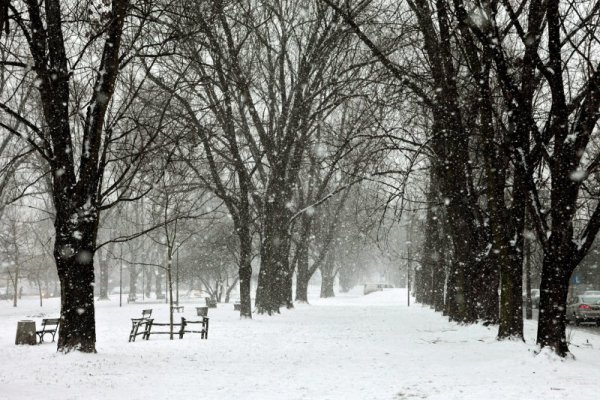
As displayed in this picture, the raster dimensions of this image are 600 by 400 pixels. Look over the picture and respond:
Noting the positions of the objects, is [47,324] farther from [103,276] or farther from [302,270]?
[103,276]

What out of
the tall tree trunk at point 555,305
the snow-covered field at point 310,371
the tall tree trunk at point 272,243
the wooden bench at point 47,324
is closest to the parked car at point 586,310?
the tall tree trunk at point 272,243

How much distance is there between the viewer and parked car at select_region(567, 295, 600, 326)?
26.5m

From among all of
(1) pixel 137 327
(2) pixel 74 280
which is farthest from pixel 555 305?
(1) pixel 137 327

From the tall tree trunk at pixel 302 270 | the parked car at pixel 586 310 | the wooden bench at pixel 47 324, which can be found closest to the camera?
the wooden bench at pixel 47 324

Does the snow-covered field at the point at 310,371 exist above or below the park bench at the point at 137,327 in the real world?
above

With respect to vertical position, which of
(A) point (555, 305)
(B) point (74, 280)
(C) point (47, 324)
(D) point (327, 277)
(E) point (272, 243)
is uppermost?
(E) point (272, 243)

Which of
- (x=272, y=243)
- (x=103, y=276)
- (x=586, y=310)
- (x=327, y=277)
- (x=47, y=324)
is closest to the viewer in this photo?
(x=47, y=324)

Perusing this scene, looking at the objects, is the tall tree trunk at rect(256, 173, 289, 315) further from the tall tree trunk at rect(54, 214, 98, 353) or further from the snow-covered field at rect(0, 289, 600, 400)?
the tall tree trunk at rect(54, 214, 98, 353)

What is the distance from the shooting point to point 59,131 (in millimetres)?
11180

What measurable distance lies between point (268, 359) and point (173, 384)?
315 cm

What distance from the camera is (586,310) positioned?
2661 centimetres

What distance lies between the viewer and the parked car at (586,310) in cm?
2645

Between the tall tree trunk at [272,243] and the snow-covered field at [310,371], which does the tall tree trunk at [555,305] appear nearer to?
the snow-covered field at [310,371]

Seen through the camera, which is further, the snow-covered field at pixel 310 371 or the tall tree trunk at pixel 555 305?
the tall tree trunk at pixel 555 305
